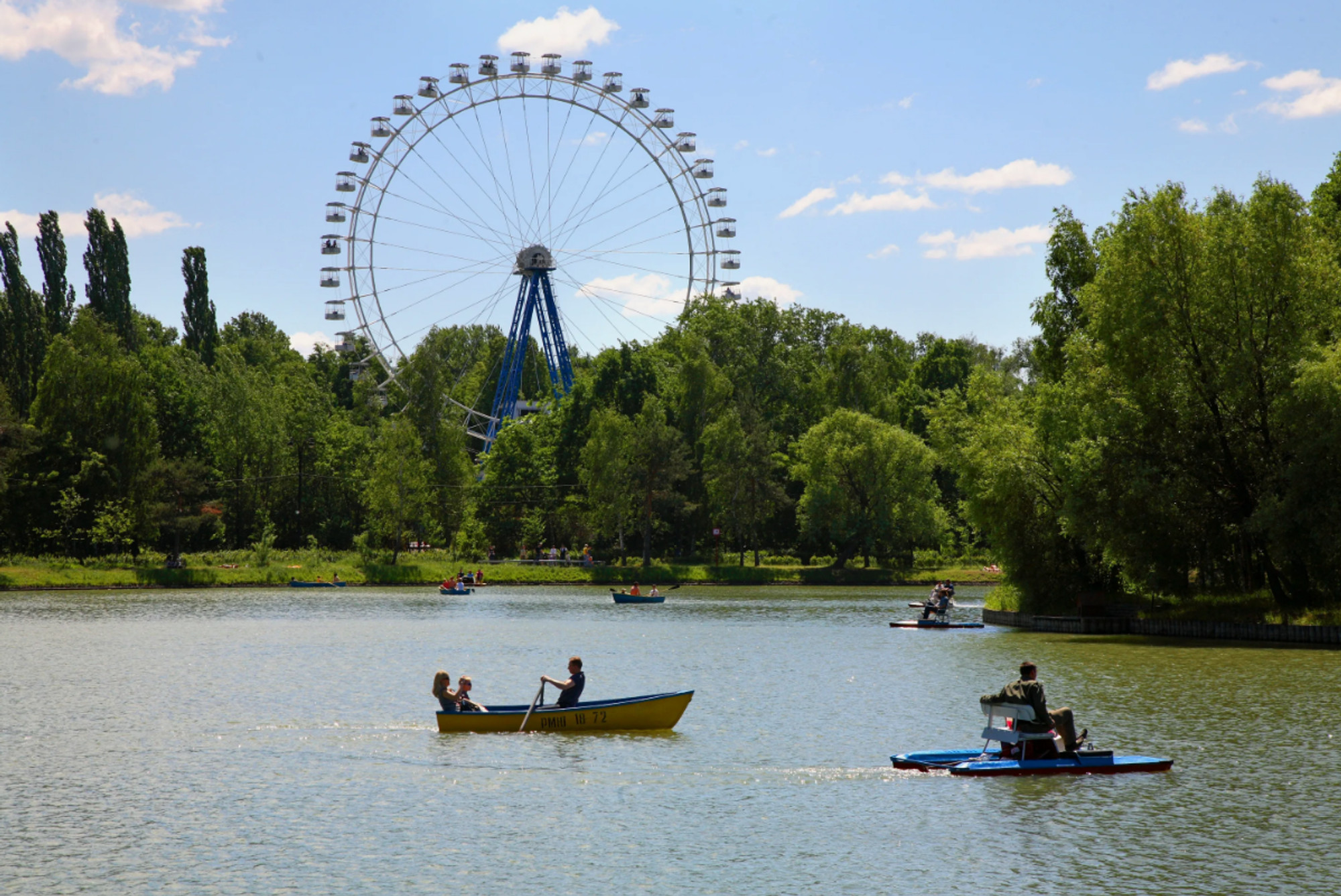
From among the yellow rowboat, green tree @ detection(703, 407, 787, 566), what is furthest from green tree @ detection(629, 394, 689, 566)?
the yellow rowboat

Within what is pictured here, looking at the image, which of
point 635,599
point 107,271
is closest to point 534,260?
point 635,599

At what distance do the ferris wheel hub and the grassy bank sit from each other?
1923cm

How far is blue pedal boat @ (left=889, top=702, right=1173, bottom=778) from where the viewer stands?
62.4 feet

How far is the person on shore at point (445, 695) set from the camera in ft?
77.2

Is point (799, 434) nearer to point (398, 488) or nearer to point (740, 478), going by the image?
point (740, 478)

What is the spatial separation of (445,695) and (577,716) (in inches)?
96.4

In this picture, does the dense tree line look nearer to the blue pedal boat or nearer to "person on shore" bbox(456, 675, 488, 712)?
the blue pedal boat

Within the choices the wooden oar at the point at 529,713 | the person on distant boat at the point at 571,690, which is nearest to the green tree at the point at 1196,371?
the person on distant boat at the point at 571,690

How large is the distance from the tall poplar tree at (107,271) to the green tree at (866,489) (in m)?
49.3

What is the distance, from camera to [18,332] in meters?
83.7

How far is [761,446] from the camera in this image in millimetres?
87188

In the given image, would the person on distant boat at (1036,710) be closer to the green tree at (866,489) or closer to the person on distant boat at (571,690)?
the person on distant boat at (571,690)

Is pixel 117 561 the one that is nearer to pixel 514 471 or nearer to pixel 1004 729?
pixel 514 471

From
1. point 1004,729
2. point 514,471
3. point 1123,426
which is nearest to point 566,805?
point 1004,729
